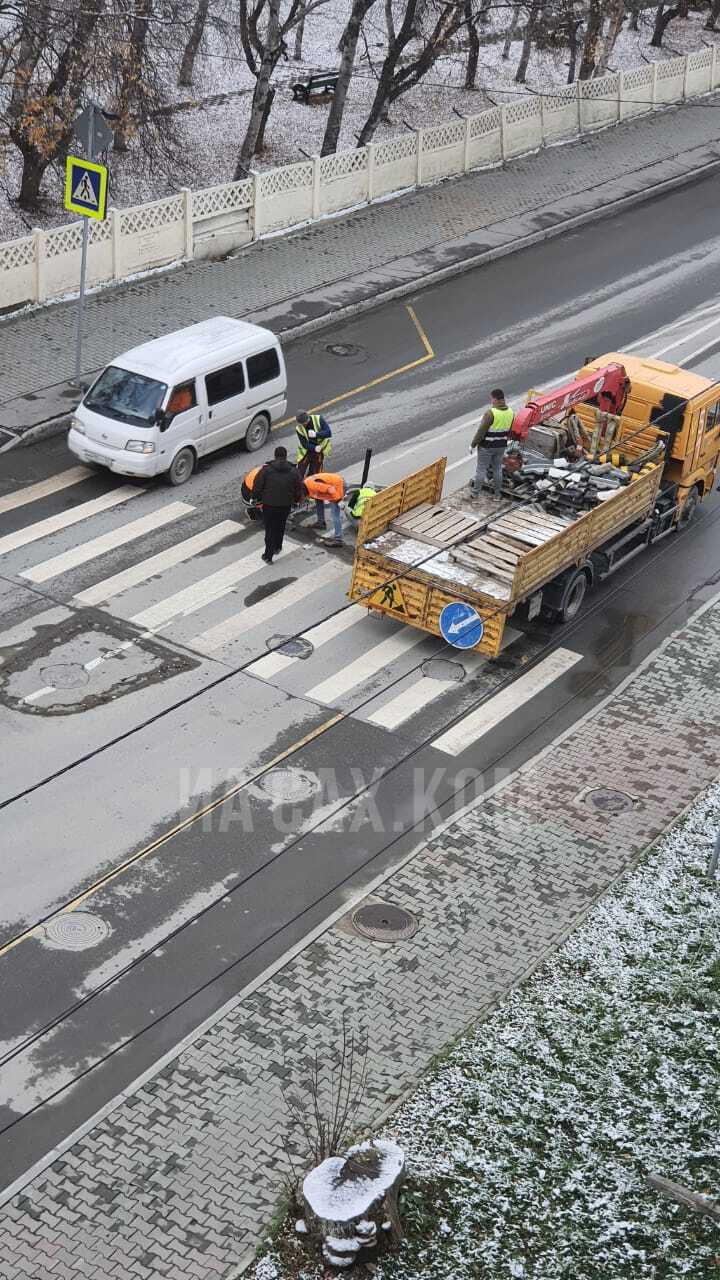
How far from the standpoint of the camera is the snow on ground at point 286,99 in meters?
35.7

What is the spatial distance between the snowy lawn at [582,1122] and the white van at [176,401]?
34.8 feet

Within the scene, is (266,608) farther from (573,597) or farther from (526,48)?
(526,48)

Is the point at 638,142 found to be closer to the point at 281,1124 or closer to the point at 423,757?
the point at 423,757

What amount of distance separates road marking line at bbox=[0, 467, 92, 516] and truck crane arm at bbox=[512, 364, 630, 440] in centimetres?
666

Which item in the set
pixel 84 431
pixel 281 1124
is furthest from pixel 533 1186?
pixel 84 431

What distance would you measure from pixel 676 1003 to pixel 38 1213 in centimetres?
573

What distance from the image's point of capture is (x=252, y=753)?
16984 millimetres

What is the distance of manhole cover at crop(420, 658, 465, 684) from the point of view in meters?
19.0

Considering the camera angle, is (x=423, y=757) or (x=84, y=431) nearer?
(x=423, y=757)

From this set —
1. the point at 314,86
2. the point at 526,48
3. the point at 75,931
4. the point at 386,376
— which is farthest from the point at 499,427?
the point at 526,48

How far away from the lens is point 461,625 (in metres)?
18.7

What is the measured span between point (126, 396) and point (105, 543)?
8.58 feet

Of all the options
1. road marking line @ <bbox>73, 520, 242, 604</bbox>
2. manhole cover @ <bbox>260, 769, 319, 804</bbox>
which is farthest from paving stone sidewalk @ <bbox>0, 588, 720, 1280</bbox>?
road marking line @ <bbox>73, 520, 242, 604</bbox>

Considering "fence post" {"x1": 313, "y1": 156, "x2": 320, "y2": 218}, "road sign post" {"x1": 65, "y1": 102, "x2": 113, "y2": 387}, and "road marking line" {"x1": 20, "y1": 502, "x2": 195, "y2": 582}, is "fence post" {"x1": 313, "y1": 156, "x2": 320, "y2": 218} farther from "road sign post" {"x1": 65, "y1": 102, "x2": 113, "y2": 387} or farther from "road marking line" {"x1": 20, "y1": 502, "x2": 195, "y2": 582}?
"road marking line" {"x1": 20, "y1": 502, "x2": 195, "y2": 582}
